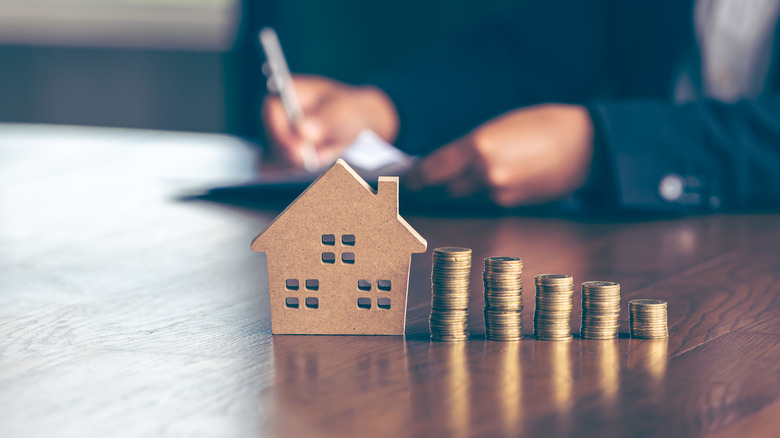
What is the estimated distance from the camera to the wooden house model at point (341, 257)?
57 centimetres

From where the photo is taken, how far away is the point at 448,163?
3.95ft

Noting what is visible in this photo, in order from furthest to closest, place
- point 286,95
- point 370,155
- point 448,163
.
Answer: point 286,95 < point 370,155 < point 448,163

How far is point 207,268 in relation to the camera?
81 cm

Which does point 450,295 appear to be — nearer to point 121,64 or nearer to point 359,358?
point 359,358

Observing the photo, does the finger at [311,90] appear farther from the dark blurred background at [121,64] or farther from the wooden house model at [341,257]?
the dark blurred background at [121,64]

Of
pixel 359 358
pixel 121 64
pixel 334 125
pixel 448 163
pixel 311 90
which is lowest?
pixel 359 358

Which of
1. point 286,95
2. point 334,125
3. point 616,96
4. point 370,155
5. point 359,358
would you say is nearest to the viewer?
point 359,358

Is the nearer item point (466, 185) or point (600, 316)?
point (600, 316)

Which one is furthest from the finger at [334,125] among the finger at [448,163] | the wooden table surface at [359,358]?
the wooden table surface at [359,358]

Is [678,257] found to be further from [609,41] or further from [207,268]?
[609,41]

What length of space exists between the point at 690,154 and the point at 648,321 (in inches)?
29.0

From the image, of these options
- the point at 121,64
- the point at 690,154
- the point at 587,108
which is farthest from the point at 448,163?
the point at 121,64

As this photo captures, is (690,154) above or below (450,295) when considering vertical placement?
above

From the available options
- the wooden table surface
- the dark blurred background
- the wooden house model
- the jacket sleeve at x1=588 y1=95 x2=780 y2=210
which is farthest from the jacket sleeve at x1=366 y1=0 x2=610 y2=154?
the dark blurred background
